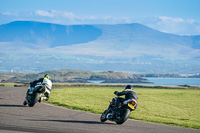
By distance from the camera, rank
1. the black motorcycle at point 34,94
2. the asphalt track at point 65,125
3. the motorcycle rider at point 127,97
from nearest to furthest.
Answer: the asphalt track at point 65,125
the motorcycle rider at point 127,97
the black motorcycle at point 34,94

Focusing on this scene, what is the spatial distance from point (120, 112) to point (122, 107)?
25cm

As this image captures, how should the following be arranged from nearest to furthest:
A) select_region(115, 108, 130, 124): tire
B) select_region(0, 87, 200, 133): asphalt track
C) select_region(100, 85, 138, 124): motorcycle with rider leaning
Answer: select_region(0, 87, 200, 133): asphalt track
select_region(115, 108, 130, 124): tire
select_region(100, 85, 138, 124): motorcycle with rider leaning

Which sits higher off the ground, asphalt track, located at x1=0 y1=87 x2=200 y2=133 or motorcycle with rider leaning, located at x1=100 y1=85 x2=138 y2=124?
motorcycle with rider leaning, located at x1=100 y1=85 x2=138 y2=124

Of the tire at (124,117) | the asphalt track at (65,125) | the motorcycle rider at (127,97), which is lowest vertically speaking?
the asphalt track at (65,125)

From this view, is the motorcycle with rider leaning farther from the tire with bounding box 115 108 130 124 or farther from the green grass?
the green grass

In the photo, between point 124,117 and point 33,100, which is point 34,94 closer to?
point 33,100

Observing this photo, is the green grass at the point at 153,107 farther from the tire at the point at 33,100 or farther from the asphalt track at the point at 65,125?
the tire at the point at 33,100

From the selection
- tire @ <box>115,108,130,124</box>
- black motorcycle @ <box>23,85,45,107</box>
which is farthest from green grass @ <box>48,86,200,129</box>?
tire @ <box>115,108,130,124</box>

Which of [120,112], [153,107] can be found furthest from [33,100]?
[153,107]

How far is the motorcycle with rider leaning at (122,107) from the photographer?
17.0 metres

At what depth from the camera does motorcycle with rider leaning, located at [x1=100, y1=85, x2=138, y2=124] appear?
1698cm

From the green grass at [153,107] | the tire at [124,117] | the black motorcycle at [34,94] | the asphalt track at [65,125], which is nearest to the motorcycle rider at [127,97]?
the tire at [124,117]

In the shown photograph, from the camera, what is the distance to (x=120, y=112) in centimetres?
1730

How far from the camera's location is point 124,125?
1673 centimetres
